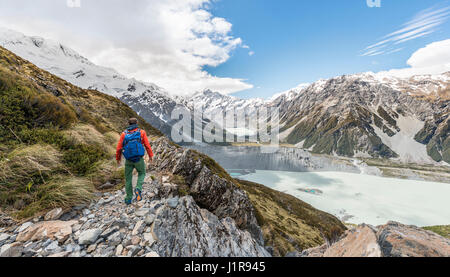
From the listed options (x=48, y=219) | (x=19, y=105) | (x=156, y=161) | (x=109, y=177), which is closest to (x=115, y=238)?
(x=48, y=219)

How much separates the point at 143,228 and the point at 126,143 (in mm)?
2625

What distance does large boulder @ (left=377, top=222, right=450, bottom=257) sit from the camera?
183 inches

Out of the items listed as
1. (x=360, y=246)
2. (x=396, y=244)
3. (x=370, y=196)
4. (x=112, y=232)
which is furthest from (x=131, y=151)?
(x=370, y=196)

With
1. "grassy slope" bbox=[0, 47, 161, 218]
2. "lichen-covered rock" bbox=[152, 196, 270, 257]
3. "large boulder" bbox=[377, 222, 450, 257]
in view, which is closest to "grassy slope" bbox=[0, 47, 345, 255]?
"grassy slope" bbox=[0, 47, 161, 218]

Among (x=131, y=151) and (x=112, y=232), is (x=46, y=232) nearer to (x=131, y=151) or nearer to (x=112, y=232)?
(x=112, y=232)

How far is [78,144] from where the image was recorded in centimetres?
784

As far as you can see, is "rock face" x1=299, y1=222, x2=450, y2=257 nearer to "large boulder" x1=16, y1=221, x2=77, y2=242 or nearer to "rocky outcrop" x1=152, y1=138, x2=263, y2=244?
"large boulder" x1=16, y1=221, x2=77, y2=242

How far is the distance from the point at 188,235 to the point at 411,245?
21.7 feet

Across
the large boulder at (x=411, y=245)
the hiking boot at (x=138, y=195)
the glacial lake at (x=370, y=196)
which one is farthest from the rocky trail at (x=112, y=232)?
the glacial lake at (x=370, y=196)

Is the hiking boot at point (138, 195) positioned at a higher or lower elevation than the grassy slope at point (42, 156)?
lower

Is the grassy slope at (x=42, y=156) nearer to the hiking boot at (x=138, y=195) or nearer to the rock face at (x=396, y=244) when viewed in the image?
the hiking boot at (x=138, y=195)

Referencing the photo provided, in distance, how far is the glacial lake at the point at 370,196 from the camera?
75.6m

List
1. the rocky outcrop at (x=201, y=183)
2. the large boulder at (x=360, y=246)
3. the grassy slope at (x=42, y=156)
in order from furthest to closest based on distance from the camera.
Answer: the rocky outcrop at (x=201, y=183) < the grassy slope at (x=42, y=156) < the large boulder at (x=360, y=246)
